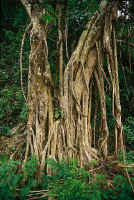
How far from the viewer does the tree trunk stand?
1.63 metres

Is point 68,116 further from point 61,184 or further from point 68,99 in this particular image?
point 61,184

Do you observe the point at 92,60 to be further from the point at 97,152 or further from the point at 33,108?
the point at 97,152

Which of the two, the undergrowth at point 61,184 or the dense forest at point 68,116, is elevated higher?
the dense forest at point 68,116

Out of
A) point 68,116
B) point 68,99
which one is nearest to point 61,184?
point 68,116

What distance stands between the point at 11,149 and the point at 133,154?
136 cm

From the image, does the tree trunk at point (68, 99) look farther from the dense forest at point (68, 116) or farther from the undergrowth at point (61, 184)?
the undergrowth at point (61, 184)

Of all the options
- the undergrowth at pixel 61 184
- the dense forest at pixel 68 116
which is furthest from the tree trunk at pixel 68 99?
the undergrowth at pixel 61 184

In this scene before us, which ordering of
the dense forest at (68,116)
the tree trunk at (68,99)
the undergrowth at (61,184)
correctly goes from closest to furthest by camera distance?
the undergrowth at (61,184), the dense forest at (68,116), the tree trunk at (68,99)

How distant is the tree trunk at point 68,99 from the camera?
1.63 meters

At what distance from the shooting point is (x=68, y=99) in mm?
1752

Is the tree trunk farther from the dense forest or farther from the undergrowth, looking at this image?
the undergrowth

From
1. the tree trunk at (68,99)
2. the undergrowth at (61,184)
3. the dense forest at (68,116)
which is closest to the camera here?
the undergrowth at (61,184)

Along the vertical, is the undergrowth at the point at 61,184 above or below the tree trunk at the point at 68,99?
below

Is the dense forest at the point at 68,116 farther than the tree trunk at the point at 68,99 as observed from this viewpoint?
No
